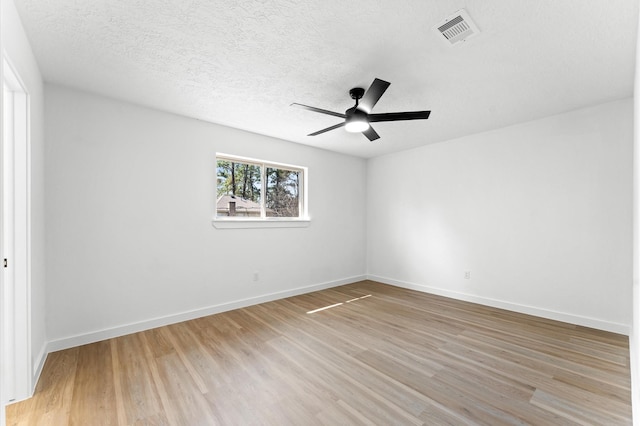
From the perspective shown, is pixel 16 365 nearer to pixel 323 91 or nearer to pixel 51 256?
pixel 51 256

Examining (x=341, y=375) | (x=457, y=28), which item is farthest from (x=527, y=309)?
(x=457, y=28)

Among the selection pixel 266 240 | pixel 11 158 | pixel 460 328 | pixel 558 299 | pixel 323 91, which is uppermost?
pixel 323 91

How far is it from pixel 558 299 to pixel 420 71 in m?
3.27

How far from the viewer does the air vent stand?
1.85m

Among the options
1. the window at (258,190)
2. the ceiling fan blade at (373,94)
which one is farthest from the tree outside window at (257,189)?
the ceiling fan blade at (373,94)

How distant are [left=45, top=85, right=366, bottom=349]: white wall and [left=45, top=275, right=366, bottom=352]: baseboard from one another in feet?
0.04

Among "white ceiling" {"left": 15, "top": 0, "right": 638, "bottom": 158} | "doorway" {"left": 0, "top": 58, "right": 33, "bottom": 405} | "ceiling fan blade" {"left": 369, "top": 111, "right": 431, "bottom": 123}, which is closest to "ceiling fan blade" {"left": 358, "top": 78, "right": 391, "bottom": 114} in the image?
"ceiling fan blade" {"left": 369, "top": 111, "right": 431, "bottom": 123}

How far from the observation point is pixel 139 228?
324 centimetres

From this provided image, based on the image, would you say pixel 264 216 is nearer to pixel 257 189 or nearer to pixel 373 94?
pixel 257 189

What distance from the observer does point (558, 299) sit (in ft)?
11.7

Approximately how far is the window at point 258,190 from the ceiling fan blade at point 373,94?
223 centimetres

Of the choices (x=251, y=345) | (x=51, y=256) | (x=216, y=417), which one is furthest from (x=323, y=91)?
(x=51, y=256)

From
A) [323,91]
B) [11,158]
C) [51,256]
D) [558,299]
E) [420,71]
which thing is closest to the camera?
[11,158]

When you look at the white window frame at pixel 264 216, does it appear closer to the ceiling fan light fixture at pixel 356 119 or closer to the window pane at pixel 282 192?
the window pane at pixel 282 192
